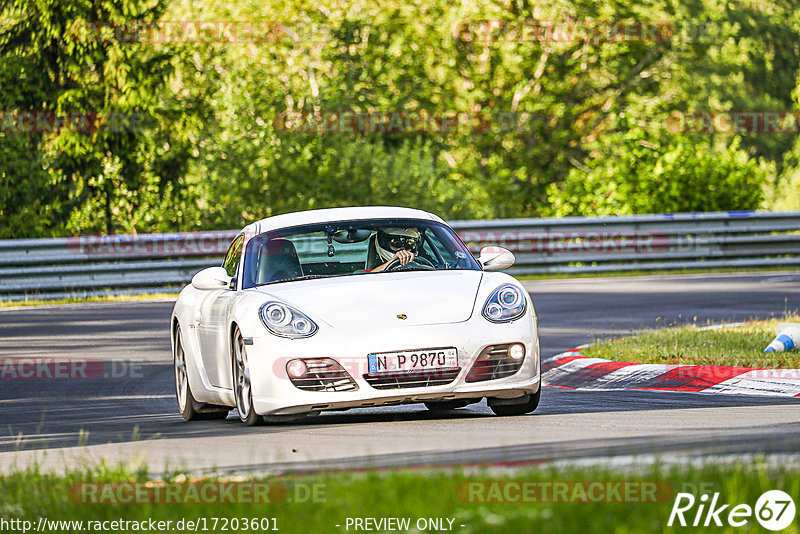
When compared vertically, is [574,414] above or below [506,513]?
below

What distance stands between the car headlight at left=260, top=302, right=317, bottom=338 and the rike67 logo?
13.1ft

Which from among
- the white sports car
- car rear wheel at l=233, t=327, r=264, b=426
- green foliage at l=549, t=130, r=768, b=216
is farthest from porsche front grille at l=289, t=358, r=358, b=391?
green foliage at l=549, t=130, r=768, b=216

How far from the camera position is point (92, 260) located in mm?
22047

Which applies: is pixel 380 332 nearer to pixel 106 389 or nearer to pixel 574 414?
pixel 574 414

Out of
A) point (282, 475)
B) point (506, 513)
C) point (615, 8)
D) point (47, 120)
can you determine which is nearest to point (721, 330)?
point (282, 475)

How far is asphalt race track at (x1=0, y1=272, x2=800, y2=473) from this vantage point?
22.8ft

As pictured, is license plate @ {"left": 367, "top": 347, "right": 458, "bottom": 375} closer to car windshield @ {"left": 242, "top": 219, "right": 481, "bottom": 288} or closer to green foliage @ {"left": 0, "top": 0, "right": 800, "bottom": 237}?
car windshield @ {"left": 242, "top": 219, "right": 481, "bottom": 288}

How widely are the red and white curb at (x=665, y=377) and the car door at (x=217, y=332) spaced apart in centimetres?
307

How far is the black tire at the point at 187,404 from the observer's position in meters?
10.2

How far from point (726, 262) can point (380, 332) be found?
16.9 m

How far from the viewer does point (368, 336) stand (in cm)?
853

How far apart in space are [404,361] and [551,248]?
15.7 metres

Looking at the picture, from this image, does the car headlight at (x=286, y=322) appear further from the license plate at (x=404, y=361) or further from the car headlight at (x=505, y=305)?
the car headlight at (x=505, y=305)

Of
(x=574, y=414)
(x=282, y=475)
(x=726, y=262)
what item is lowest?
(x=726, y=262)
